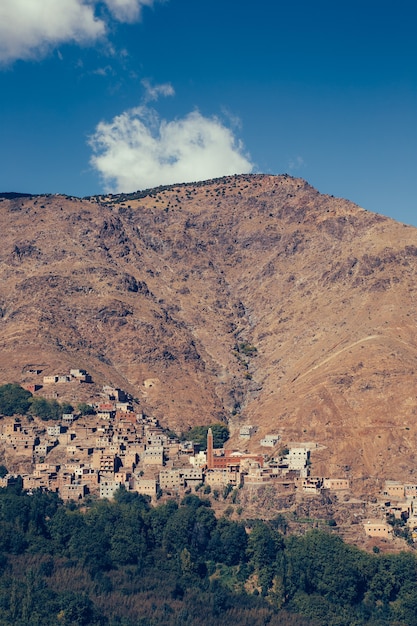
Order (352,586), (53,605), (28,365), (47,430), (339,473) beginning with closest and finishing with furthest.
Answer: (53,605), (352,586), (339,473), (47,430), (28,365)

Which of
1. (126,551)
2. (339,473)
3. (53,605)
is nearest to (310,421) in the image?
(339,473)

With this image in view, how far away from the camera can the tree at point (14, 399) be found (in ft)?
604

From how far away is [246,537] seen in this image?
15725cm

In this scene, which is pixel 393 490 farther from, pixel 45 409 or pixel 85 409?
pixel 45 409

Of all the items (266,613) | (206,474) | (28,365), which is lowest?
(266,613)

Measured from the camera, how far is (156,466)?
174 meters

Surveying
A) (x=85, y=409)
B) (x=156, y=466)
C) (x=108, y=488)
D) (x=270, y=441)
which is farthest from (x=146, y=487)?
(x=85, y=409)

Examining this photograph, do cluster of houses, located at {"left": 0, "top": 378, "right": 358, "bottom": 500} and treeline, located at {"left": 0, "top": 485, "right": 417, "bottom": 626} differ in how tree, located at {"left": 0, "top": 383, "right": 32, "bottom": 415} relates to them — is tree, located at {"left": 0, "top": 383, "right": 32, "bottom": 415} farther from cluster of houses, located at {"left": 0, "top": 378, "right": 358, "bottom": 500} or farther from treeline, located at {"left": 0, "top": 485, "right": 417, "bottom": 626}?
treeline, located at {"left": 0, "top": 485, "right": 417, "bottom": 626}

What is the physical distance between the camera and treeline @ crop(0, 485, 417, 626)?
470ft

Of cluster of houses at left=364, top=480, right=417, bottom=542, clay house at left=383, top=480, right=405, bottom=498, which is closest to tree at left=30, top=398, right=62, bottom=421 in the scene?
clay house at left=383, top=480, right=405, bottom=498

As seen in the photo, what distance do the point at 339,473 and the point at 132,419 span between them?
31931mm

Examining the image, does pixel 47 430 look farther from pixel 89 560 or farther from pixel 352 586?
pixel 352 586

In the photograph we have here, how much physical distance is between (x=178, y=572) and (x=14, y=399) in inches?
1709

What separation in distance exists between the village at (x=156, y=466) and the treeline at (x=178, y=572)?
578 centimetres
